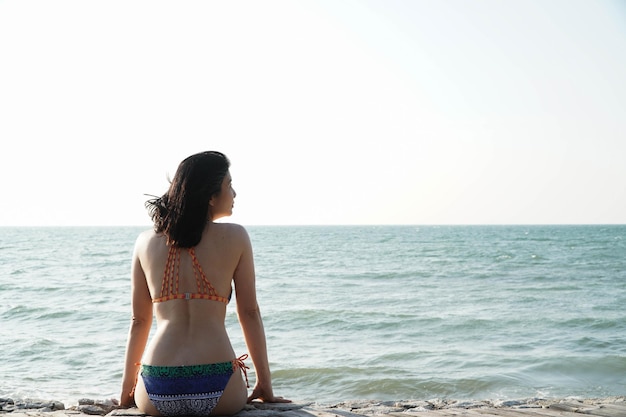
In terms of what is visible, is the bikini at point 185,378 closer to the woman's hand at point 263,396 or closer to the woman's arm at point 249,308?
the woman's arm at point 249,308

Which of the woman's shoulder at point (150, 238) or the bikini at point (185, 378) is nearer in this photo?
the bikini at point (185, 378)

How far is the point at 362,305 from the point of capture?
15266mm

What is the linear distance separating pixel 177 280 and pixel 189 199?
0.38 meters

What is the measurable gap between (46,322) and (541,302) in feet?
37.1

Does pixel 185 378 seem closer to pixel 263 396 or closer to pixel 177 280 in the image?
pixel 177 280

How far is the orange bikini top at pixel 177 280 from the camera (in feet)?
9.70

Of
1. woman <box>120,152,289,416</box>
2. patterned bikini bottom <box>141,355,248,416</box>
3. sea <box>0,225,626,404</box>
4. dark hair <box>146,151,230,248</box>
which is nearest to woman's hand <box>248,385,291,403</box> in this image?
woman <box>120,152,289,416</box>

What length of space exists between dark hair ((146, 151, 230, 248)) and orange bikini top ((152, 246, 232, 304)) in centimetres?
6

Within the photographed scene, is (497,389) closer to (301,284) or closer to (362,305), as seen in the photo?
(362,305)

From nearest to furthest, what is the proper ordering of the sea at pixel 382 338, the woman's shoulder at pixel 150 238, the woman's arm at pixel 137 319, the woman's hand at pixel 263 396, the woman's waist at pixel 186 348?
1. the woman's waist at pixel 186 348
2. the woman's shoulder at pixel 150 238
3. the woman's arm at pixel 137 319
4. the woman's hand at pixel 263 396
5. the sea at pixel 382 338

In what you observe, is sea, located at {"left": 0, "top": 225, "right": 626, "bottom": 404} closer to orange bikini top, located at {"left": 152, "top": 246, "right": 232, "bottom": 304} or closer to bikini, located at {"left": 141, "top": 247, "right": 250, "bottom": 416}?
bikini, located at {"left": 141, "top": 247, "right": 250, "bottom": 416}

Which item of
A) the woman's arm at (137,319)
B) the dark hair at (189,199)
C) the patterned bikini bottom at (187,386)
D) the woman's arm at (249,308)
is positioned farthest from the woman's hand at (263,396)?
the dark hair at (189,199)

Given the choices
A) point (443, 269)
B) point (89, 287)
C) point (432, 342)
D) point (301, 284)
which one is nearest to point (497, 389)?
point (432, 342)

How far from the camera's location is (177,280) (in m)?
2.96
